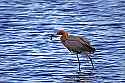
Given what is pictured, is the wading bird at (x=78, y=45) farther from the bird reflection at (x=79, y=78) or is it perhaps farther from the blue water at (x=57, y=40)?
the bird reflection at (x=79, y=78)

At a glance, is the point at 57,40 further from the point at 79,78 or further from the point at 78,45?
the point at 79,78

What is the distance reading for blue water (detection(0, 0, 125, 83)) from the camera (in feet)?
41.4

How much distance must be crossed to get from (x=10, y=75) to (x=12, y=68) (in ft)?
1.70

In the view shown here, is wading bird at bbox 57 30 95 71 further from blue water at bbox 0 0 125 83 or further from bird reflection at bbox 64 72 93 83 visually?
bird reflection at bbox 64 72 93 83

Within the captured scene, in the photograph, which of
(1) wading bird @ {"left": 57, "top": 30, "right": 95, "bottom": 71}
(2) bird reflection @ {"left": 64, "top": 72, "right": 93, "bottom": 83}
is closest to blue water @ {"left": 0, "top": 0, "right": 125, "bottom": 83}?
(2) bird reflection @ {"left": 64, "top": 72, "right": 93, "bottom": 83}

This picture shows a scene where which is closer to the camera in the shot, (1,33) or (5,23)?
(1,33)

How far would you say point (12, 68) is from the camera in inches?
514

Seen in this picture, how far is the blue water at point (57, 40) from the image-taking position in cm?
1263

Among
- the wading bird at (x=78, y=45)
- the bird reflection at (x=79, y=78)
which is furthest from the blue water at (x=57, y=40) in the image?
the wading bird at (x=78, y=45)

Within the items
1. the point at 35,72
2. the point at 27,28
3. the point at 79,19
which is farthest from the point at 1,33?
the point at 35,72

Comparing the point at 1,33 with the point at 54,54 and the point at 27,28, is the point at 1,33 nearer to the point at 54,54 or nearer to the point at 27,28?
the point at 27,28

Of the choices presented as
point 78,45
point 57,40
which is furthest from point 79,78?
point 57,40

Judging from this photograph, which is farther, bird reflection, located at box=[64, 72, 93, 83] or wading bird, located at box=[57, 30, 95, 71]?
wading bird, located at box=[57, 30, 95, 71]

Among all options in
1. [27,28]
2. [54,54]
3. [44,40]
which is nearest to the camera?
[54,54]
